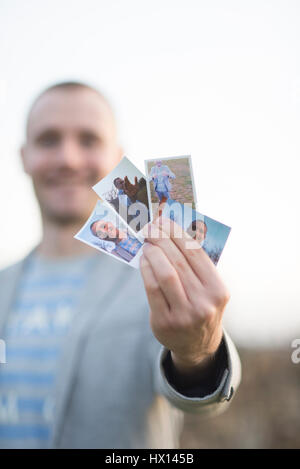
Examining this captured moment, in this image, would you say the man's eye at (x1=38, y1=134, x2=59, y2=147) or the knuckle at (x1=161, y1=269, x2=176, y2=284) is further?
the man's eye at (x1=38, y1=134, x2=59, y2=147)

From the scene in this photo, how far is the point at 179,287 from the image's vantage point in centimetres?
149

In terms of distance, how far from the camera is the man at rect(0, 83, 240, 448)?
1.55 m

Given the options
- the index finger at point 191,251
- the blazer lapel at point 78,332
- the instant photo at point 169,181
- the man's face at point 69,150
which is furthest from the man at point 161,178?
the man's face at point 69,150

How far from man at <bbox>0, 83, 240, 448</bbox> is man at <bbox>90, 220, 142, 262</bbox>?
0.14 m

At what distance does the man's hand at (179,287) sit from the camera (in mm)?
1495

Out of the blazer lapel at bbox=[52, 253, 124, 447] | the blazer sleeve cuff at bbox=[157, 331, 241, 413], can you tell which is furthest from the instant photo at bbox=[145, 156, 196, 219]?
the blazer lapel at bbox=[52, 253, 124, 447]

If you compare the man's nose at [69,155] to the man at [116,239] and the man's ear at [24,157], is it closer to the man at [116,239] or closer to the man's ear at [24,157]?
the man's ear at [24,157]

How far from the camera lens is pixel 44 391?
265 cm

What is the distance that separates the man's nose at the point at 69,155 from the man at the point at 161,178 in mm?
1737

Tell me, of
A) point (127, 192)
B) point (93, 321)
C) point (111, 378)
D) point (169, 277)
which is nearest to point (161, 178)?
point (127, 192)

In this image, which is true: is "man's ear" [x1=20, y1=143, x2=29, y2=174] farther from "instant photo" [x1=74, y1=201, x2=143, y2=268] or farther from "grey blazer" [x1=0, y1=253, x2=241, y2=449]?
"instant photo" [x1=74, y1=201, x2=143, y2=268]

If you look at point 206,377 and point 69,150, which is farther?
point 69,150

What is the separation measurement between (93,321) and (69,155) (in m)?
1.55

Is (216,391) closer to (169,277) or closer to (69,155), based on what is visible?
(169,277)
